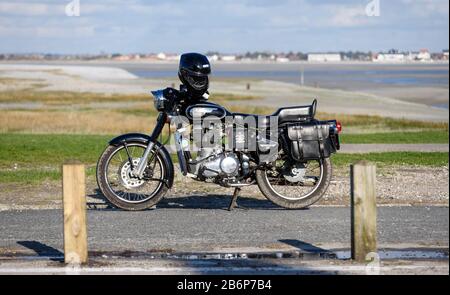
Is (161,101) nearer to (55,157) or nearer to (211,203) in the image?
(211,203)

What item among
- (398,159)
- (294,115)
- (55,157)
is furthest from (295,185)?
(55,157)

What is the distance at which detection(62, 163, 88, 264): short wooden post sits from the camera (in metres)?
7.94

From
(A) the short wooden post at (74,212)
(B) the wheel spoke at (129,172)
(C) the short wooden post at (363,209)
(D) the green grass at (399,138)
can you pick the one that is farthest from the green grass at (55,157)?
(C) the short wooden post at (363,209)

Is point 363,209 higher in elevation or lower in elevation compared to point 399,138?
higher

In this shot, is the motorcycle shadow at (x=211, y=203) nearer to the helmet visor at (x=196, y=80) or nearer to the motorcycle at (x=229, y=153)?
the motorcycle at (x=229, y=153)

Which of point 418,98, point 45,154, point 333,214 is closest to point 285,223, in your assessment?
point 333,214

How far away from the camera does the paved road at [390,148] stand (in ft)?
63.1

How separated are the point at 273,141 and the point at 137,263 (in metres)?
3.36

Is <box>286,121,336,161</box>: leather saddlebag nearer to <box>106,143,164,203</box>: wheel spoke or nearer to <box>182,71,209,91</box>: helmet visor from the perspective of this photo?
<box>182,71,209,91</box>: helmet visor

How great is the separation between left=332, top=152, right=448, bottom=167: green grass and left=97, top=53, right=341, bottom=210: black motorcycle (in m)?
4.65

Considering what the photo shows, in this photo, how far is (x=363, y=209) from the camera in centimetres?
796

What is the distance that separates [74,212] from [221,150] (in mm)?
3188

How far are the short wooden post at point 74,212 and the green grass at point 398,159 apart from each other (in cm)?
812
